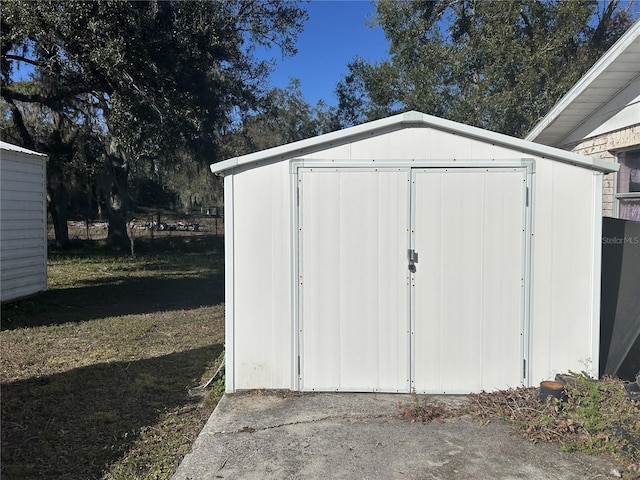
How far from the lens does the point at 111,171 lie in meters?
17.1

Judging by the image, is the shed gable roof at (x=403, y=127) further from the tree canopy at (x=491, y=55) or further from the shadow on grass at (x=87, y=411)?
the tree canopy at (x=491, y=55)

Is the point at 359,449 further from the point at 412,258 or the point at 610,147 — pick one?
the point at 610,147

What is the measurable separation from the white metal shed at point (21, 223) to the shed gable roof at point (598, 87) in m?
7.77

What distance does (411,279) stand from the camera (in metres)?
4.40

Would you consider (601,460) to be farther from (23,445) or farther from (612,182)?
(23,445)

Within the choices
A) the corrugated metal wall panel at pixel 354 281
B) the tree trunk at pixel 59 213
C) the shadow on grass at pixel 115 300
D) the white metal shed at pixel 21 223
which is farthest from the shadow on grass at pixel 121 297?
the corrugated metal wall panel at pixel 354 281

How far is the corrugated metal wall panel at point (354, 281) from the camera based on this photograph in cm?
441

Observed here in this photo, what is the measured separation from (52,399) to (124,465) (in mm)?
1697

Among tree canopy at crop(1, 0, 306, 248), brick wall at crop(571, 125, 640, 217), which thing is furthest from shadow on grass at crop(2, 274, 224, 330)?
brick wall at crop(571, 125, 640, 217)

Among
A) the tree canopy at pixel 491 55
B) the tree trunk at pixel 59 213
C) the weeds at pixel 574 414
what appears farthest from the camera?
the tree trunk at pixel 59 213

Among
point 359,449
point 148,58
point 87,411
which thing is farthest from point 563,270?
point 148,58

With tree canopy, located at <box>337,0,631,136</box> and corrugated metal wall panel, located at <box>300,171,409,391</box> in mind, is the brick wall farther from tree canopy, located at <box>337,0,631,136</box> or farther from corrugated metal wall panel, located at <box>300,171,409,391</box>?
tree canopy, located at <box>337,0,631,136</box>

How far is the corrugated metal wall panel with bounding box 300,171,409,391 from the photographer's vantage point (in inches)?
174

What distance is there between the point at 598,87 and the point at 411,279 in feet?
10.2
